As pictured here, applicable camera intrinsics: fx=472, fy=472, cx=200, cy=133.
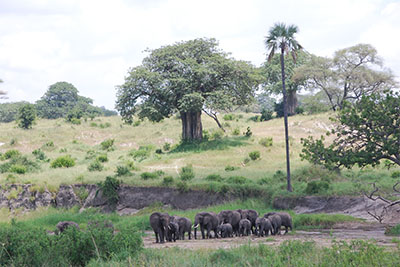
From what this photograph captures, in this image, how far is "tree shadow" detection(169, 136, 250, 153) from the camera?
4488cm

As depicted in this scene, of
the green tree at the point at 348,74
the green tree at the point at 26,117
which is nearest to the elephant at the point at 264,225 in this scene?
the green tree at the point at 348,74

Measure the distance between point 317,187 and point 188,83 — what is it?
20768mm

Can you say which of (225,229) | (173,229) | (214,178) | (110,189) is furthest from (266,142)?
(173,229)

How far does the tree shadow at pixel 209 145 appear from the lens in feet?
147

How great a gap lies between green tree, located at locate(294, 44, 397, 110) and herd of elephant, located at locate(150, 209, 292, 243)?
3971cm

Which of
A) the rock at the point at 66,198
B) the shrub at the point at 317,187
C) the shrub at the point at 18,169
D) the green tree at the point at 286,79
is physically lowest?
the rock at the point at 66,198

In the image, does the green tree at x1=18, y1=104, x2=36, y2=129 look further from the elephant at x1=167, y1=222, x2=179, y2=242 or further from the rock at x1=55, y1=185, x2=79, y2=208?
the elephant at x1=167, y1=222, x2=179, y2=242

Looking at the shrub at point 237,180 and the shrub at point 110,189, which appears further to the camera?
the shrub at point 110,189

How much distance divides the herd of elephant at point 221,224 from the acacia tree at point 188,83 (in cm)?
2163

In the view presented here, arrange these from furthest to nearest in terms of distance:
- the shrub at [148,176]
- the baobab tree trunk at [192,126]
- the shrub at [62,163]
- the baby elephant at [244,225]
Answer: the baobab tree trunk at [192,126]
the shrub at [62,163]
the shrub at [148,176]
the baby elephant at [244,225]

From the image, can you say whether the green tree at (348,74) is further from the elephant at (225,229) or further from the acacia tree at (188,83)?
the elephant at (225,229)

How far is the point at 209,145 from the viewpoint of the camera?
4562 cm

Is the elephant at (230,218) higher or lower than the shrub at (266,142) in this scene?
lower

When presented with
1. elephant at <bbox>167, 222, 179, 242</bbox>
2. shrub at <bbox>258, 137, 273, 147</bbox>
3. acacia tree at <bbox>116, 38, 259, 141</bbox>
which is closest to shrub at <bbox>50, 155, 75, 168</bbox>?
acacia tree at <bbox>116, 38, 259, 141</bbox>
